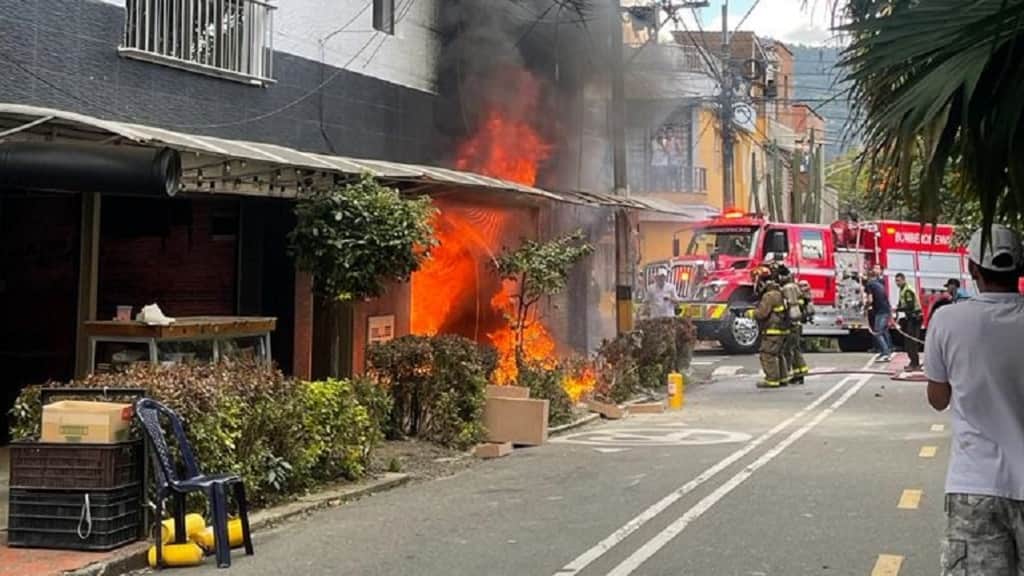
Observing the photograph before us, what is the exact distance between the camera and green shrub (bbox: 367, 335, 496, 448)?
443 inches

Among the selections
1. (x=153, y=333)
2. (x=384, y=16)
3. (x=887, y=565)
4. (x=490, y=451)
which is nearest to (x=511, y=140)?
(x=384, y=16)

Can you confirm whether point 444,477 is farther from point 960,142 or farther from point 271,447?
point 960,142

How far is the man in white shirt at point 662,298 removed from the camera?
25219 mm

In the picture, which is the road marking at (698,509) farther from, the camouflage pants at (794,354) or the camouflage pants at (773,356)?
the camouflage pants at (794,354)

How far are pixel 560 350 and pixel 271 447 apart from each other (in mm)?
10290

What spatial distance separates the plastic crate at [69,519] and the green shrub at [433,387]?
4.62 m

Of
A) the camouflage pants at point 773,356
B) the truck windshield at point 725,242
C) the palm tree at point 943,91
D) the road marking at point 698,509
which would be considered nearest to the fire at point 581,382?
the road marking at point 698,509

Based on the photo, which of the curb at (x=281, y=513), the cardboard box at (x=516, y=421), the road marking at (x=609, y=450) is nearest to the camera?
the curb at (x=281, y=513)

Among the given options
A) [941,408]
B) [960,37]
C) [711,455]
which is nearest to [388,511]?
[711,455]

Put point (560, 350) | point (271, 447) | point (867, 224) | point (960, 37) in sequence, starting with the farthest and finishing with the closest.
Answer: point (867, 224)
point (560, 350)
point (271, 447)
point (960, 37)

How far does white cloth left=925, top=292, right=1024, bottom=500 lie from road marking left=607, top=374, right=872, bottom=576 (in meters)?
2.69

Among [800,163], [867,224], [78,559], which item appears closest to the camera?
[78,559]

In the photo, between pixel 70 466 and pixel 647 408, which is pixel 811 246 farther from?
pixel 70 466

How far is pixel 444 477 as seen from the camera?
32.5 ft
